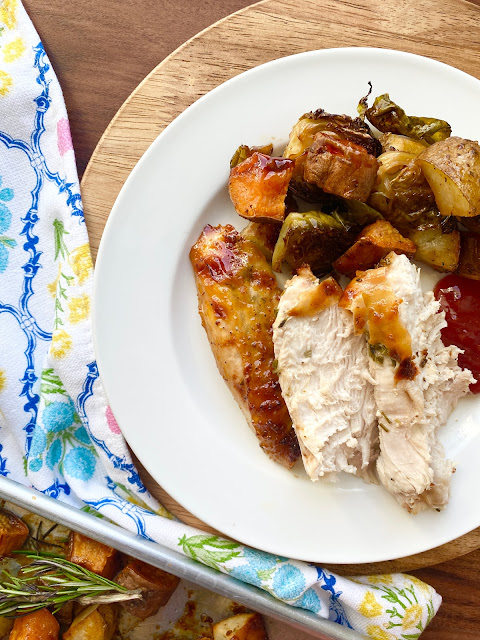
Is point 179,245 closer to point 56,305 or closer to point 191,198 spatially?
point 191,198

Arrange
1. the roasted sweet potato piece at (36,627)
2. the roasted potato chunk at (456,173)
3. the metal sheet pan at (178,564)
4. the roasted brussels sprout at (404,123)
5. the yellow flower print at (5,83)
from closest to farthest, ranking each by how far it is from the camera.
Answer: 1. the roasted potato chunk at (456,173)
2. the roasted brussels sprout at (404,123)
3. the metal sheet pan at (178,564)
4. the roasted sweet potato piece at (36,627)
5. the yellow flower print at (5,83)

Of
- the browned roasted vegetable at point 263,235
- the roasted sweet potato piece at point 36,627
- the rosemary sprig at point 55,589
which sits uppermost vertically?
the browned roasted vegetable at point 263,235

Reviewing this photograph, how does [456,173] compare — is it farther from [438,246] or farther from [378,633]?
[378,633]

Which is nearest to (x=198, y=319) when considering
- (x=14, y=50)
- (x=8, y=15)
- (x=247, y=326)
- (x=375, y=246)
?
(x=247, y=326)

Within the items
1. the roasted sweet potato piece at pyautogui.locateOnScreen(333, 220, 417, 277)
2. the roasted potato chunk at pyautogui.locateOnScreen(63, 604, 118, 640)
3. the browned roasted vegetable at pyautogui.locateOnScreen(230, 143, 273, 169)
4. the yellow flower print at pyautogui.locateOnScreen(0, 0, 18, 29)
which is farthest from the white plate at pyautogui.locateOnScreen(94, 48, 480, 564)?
the yellow flower print at pyautogui.locateOnScreen(0, 0, 18, 29)

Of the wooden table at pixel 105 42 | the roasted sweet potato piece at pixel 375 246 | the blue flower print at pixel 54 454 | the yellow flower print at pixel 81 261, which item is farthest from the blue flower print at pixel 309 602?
the wooden table at pixel 105 42

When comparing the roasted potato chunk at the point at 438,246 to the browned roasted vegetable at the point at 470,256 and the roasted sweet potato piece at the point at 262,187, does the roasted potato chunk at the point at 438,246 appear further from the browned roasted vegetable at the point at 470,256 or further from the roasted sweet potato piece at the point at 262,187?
the roasted sweet potato piece at the point at 262,187
